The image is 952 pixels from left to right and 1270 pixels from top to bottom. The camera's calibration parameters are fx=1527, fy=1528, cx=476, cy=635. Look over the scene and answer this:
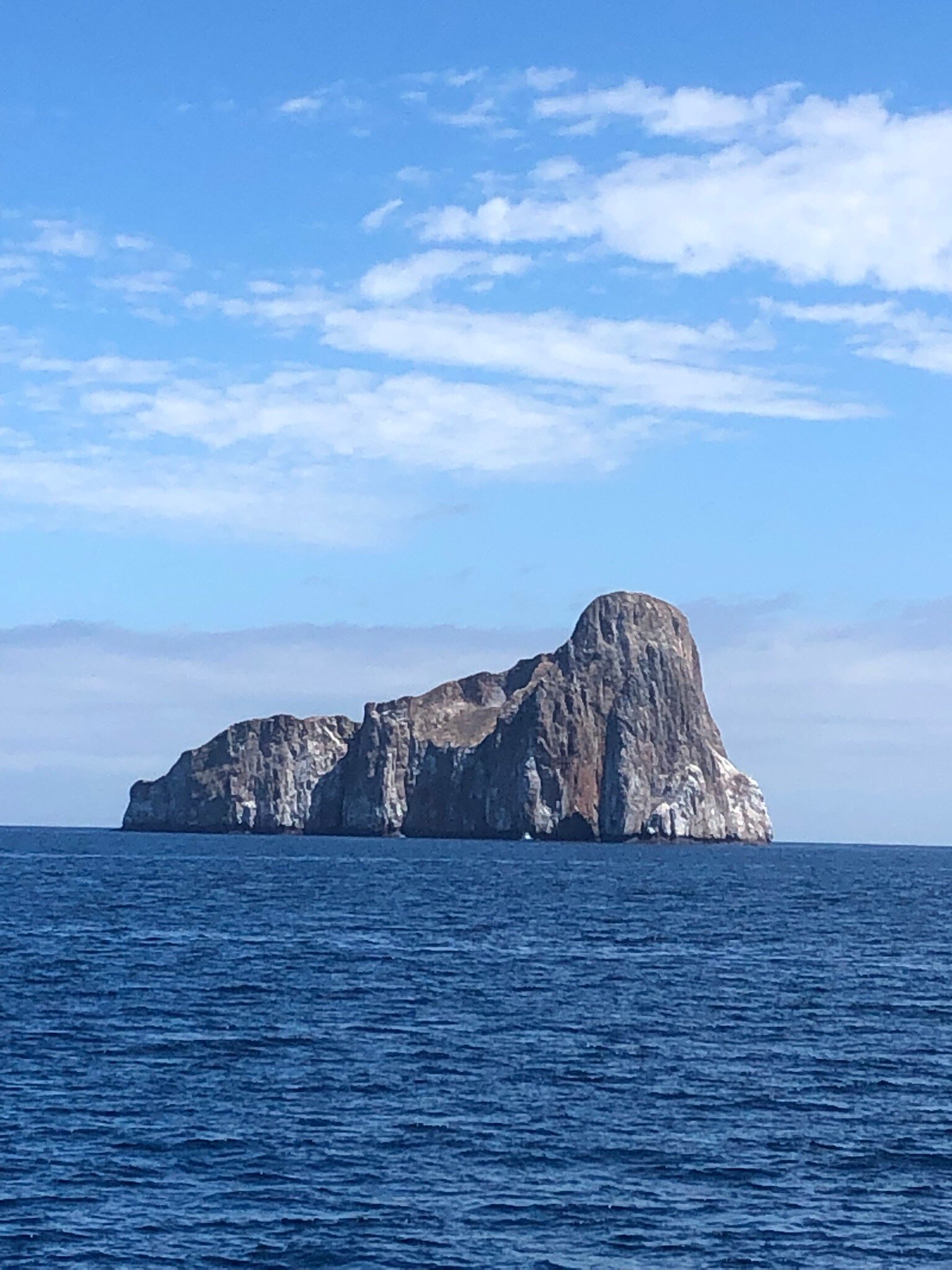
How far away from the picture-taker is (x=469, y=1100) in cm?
3728

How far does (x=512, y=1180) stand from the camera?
30.7 m

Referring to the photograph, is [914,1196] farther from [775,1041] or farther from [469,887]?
[469,887]

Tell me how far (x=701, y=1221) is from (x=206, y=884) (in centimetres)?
9872

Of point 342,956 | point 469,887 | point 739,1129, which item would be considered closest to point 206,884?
point 469,887

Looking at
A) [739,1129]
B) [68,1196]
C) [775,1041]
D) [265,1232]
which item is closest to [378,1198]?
[265,1232]

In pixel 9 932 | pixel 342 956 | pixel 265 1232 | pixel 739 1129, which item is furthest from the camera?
pixel 9 932

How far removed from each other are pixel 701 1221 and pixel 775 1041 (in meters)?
18.7

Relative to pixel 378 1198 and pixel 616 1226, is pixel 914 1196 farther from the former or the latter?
pixel 378 1198

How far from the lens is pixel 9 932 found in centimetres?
7512

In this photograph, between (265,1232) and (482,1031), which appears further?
(482,1031)

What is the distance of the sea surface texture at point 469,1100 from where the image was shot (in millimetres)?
27219

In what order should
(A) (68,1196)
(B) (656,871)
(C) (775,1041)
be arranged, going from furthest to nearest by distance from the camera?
(B) (656,871)
(C) (775,1041)
(A) (68,1196)

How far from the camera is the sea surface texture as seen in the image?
27.2 m

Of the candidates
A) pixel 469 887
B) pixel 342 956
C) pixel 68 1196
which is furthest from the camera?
pixel 469 887
